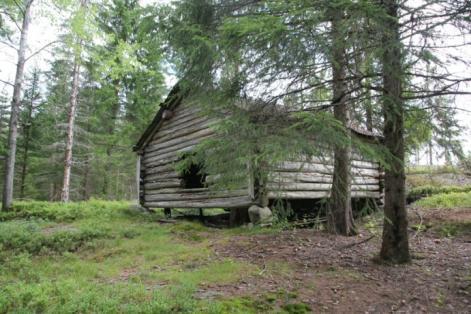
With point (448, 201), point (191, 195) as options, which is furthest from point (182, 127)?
point (448, 201)

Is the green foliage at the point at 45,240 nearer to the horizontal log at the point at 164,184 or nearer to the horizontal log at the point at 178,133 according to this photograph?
the horizontal log at the point at 164,184

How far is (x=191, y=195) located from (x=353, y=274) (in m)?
7.04

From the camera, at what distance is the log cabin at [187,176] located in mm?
9805

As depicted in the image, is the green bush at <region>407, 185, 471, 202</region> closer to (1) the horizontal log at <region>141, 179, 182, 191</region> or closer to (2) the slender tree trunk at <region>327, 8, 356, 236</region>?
(2) the slender tree trunk at <region>327, 8, 356, 236</region>

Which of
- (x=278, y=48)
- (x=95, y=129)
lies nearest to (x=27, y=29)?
(x=95, y=129)

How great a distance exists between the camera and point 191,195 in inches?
450

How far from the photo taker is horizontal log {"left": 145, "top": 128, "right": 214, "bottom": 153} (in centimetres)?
1091

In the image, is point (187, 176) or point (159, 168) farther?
point (159, 168)

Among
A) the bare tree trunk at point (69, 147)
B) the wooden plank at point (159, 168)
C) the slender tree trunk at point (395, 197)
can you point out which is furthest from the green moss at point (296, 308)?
the bare tree trunk at point (69, 147)

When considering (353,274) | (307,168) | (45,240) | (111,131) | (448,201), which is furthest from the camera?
(111,131)

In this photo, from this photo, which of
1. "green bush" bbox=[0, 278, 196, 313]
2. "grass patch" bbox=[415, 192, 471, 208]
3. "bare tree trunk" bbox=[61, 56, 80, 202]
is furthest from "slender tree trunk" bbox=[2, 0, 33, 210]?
"grass patch" bbox=[415, 192, 471, 208]

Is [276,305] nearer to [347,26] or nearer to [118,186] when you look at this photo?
[347,26]

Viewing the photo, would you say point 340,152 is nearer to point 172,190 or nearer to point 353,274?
point 353,274

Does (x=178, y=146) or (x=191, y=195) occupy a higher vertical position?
(x=178, y=146)
